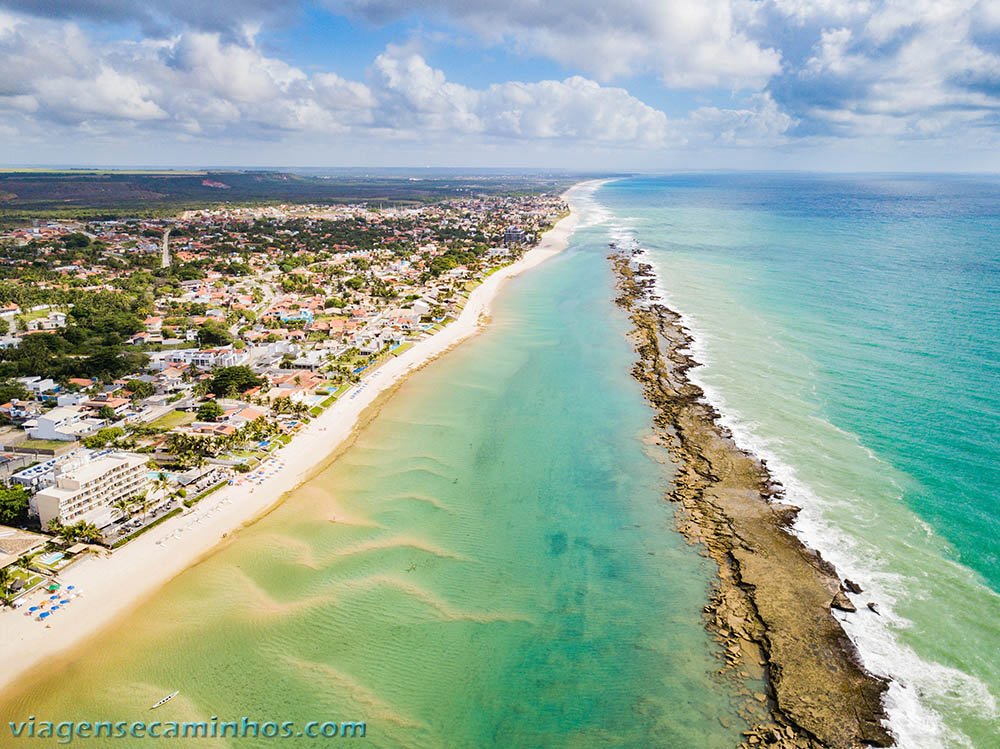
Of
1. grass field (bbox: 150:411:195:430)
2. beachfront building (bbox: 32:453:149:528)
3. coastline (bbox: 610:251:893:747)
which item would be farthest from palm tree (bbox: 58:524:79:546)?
coastline (bbox: 610:251:893:747)

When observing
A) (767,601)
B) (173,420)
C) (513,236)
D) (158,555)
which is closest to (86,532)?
(158,555)

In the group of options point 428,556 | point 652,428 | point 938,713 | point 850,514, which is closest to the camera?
point 938,713

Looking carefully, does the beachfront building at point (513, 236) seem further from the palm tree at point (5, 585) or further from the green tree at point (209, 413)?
the palm tree at point (5, 585)

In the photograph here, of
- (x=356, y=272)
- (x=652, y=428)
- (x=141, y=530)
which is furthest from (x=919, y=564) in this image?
(x=356, y=272)

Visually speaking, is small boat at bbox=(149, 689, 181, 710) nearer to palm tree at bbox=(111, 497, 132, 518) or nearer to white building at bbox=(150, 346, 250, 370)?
palm tree at bbox=(111, 497, 132, 518)

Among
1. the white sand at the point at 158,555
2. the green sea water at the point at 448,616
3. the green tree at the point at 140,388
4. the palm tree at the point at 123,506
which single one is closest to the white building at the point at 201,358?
the green tree at the point at 140,388

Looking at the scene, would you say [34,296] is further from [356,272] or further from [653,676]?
[653,676]

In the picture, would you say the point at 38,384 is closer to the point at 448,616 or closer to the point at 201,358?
the point at 201,358
